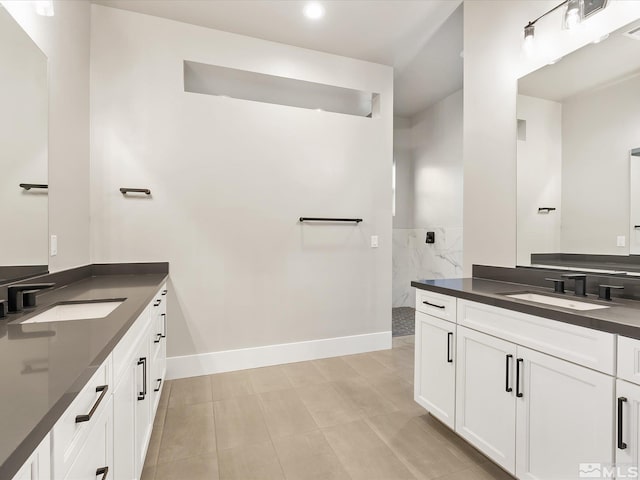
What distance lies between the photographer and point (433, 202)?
4.58 m

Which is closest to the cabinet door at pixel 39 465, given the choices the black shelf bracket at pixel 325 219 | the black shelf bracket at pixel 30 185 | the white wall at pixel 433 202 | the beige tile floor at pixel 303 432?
the beige tile floor at pixel 303 432

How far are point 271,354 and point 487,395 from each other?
1899 millimetres

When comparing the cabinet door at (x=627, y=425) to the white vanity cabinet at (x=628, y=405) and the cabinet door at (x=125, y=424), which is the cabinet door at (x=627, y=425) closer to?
A: the white vanity cabinet at (x=628, y=405)

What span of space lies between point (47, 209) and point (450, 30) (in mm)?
3387

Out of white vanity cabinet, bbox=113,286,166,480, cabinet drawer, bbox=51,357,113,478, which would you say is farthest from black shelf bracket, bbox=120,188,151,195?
cabinet drawer, bbox=51,357,113,478

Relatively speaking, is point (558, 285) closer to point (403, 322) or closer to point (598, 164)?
point (598, 164)

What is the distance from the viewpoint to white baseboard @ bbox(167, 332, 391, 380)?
2.71 meters

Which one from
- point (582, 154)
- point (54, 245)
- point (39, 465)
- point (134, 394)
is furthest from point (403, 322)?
point (39, 465)

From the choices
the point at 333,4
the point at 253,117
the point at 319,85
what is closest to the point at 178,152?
the point at 253,117

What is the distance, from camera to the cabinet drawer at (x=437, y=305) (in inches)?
72.6

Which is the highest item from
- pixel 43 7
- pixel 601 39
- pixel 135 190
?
pixel 43 7

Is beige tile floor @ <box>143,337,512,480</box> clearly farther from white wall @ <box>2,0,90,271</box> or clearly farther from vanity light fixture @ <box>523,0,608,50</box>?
vanity light fixture @ <box>523,0,608,50</box>

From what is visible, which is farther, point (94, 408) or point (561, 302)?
point (561, 302)

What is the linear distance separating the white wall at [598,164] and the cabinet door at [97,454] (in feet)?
7.67
